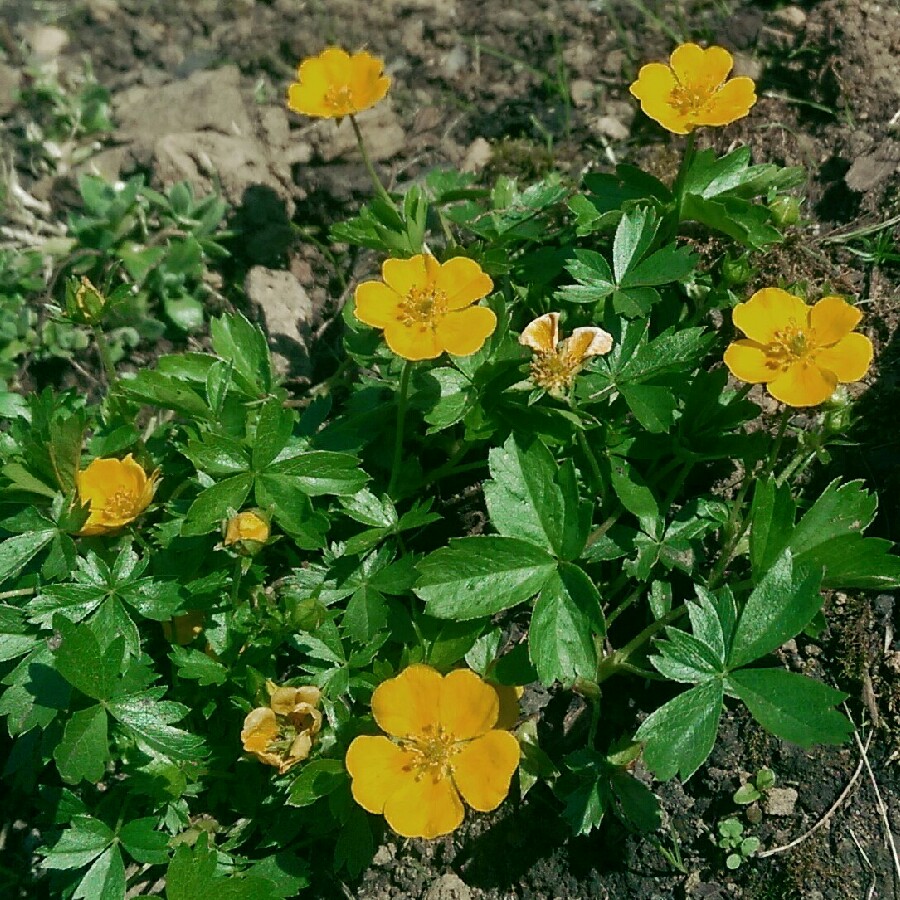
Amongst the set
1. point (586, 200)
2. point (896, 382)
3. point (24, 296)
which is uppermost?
point (586, 200)

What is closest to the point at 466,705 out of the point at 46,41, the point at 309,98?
the point at 309,98

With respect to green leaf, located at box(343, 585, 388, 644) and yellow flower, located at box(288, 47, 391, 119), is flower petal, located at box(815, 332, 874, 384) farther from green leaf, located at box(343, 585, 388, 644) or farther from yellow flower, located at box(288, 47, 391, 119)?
yellow flower, located at box(288, 47, 391, 119)

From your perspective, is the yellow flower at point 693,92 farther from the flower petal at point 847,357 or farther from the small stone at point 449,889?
the small stone at point 449,889

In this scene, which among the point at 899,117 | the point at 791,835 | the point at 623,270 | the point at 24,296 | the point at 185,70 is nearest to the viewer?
the point at 791,835

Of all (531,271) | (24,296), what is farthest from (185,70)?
(531,271)

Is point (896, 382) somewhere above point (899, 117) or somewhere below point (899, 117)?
below

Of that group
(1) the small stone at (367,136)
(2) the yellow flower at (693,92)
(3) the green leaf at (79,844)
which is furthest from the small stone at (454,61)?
(3) the green leaf at (79,844)

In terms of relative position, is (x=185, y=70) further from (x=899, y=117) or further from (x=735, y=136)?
(x=899, y=117)
